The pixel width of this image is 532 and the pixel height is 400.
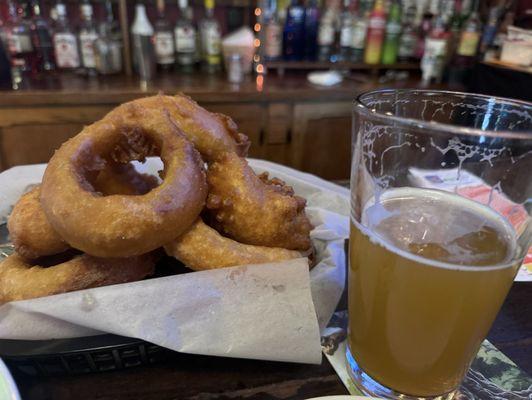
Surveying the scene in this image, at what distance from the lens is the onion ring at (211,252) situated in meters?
0.64

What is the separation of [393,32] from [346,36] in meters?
0.27

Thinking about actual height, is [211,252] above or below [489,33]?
below

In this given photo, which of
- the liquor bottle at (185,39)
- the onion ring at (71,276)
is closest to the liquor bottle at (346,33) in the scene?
the liquor bottle at (185,39)

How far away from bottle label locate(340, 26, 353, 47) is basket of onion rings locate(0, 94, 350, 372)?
1954 mm

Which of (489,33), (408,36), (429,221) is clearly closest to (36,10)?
(408,36)

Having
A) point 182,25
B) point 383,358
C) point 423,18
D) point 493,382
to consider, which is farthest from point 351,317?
point 423,18

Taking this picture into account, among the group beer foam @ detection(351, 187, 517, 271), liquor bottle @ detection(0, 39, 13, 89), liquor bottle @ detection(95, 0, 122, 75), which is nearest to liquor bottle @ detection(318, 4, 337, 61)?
liquor bottle @ detection(95, 0, 122, 75)

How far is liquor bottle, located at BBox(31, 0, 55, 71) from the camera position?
2182 mm

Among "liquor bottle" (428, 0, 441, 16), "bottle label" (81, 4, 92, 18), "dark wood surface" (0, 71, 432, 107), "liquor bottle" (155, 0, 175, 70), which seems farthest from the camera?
"liquor bottle" (428, 0, 441, 16)

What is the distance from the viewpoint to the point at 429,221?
59 centimetres

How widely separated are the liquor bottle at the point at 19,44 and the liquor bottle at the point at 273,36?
1200 millimetres

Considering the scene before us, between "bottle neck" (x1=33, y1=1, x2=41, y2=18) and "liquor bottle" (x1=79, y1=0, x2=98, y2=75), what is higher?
"bottle neck" (x1=33, y1=1, x2=41, y2=18)

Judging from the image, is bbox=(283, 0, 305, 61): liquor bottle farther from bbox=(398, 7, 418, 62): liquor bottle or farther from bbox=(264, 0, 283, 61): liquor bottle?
bbox=(398, 7, 418, 62): liquor bottle

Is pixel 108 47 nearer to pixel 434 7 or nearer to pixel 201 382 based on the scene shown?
pixel 434 7
